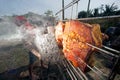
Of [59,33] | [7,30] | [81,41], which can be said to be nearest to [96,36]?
[81,41]

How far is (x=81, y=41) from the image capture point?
2.34m

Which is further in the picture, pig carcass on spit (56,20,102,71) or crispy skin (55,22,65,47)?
crispy skin (55,22,65,47)

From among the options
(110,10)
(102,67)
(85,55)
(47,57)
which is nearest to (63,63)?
(47,57)

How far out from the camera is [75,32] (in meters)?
2.49

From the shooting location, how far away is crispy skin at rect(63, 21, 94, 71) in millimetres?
2236

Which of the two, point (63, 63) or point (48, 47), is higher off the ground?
point (48, 47)

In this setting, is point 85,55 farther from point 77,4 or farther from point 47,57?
point 47,57

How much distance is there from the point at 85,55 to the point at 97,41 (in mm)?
290

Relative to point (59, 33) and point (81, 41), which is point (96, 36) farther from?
point (59, 33)

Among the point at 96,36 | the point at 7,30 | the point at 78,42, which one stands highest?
the point at 96,36

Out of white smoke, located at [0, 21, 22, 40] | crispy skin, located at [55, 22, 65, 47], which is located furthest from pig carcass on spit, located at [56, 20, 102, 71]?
white smoke, located at [0, 21, 22, 40]

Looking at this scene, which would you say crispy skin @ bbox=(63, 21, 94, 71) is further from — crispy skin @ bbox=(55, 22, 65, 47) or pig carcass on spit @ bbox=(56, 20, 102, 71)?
crispy skin @ bbox=(55, 22, 65, 47)

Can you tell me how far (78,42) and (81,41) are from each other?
0.24ft

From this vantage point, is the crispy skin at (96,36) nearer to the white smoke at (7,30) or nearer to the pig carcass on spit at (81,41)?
the pig carcass on spit at (81,41)
